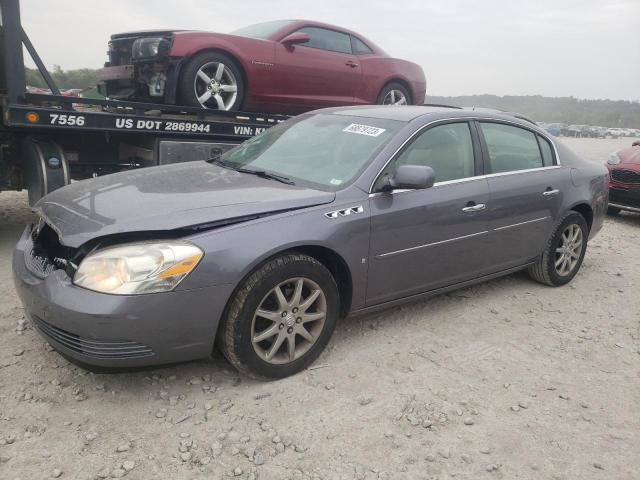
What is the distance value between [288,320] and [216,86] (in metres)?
3.96

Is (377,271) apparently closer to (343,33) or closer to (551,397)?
(551,397)

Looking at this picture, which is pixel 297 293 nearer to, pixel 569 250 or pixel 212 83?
pixel 569 250

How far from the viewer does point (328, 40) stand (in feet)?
23.2

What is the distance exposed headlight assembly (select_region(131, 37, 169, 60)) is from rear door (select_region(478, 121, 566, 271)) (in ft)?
11.5

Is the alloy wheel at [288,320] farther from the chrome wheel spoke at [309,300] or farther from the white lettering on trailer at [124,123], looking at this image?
the white lettering on trailer at [124,123]

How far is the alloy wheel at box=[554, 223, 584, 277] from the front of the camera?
4.67 m

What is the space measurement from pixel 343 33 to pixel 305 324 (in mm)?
5312

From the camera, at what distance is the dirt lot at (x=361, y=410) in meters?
2.35

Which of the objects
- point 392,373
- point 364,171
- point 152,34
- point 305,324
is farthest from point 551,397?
point 152,34

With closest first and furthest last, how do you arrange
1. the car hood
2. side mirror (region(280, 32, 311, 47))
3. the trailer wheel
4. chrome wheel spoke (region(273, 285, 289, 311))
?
the car hood
chrome wheel spoke (region(273, 285, 289, 311))
the trailer wheel
side mirror (region(280, 32, 311, 47))

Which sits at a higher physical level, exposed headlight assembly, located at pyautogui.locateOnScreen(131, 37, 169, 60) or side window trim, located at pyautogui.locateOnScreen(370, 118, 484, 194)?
exposed headlight assembly, located at pyautogui.locateOnScreen(131, 37, 169, 60)

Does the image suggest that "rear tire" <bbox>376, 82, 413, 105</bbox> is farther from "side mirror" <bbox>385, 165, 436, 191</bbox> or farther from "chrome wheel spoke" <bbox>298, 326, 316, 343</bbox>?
"chrome wheel spoke" <bbox>298, 326, 316, 343</bbox>

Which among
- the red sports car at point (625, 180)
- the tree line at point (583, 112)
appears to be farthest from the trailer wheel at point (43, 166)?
the tree line at point (583, 112)

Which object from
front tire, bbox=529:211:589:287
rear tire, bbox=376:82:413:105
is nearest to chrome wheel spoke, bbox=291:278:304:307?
front tire, bbox=529:211:589:287
